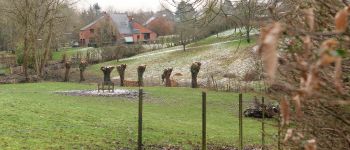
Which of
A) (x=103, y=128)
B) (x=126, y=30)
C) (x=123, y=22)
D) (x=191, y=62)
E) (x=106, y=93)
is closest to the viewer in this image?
(x=103, y=128)

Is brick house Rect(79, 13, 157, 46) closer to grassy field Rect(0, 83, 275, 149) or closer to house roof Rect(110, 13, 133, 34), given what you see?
house roof Rect(110, 13, 133, 34)

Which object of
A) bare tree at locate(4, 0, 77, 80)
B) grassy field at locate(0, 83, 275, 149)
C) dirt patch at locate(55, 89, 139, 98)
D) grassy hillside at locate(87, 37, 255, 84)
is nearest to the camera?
grassy field at locate(0, 83, 275, 149)

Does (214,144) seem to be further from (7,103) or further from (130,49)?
(130,49)

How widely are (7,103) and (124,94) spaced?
32.4 feet

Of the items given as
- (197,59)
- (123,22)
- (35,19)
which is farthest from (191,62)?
(123,22)

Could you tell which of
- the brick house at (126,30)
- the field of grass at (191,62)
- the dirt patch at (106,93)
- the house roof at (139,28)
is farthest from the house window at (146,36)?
the dirt patch at (106,93)

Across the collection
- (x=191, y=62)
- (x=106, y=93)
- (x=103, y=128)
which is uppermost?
(x=191, y=62)

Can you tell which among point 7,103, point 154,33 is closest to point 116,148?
point 7,103

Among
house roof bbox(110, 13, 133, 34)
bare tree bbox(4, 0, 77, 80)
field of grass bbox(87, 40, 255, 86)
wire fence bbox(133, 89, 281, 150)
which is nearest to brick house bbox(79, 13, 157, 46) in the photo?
house roof bbox(110, 13, 133, 34)

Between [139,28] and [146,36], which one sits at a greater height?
Result: [139,28]

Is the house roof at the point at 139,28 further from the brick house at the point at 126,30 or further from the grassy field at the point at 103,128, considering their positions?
the grassy field at the point at 103,128

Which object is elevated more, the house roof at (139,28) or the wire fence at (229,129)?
the house roof at (139,28)

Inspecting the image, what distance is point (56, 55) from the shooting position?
65.4m

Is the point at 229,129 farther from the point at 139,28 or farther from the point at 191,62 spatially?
the point at 139,28
